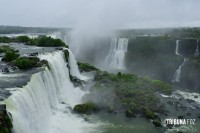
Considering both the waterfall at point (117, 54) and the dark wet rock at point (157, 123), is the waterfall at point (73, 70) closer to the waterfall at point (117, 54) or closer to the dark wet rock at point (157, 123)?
the waterfall at point (117, 54)

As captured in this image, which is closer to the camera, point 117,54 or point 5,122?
point 5,122

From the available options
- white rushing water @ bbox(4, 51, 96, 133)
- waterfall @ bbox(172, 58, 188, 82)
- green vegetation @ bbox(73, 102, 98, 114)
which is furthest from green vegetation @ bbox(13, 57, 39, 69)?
waterfall @ bbox(172, 58, 188, 82)

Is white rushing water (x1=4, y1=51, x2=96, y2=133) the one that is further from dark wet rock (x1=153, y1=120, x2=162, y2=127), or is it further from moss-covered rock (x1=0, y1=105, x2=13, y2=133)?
dark wet rock (x1=153, y1=120, x2=162, y2=127)

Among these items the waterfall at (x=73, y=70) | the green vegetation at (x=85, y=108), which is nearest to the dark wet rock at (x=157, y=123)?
the green vegetation at (x=85, y=108)

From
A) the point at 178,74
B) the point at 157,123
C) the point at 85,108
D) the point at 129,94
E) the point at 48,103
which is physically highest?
the point at 178,74

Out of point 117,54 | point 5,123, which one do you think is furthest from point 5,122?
Answer: point 117,54

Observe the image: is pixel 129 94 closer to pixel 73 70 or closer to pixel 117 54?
pixel 73 70

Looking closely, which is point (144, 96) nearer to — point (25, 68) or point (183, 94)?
point (183, 94)
